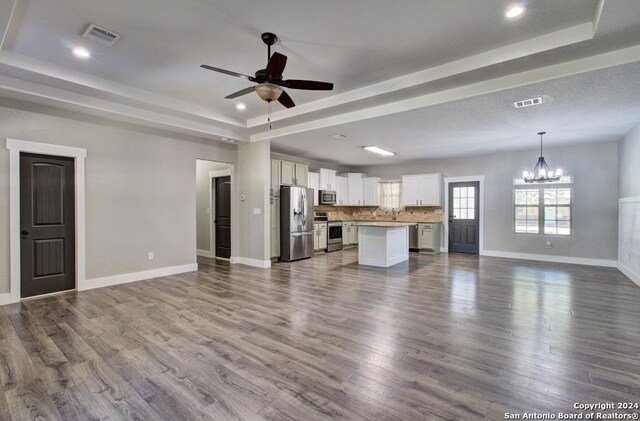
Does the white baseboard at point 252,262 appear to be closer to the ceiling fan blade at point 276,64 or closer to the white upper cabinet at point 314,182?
the white upper cabinet at point 314,182

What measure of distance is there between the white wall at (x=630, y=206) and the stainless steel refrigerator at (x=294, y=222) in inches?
237

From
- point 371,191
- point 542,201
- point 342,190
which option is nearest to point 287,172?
point 342,190

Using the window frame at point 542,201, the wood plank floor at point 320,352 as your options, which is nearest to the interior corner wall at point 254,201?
the wood plank floor at point 320,352

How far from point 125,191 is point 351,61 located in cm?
425

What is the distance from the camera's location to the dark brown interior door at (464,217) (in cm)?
814

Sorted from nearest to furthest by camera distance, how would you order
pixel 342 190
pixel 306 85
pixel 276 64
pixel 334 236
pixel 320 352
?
pixel 320 352, pixel 276 64, pixel 306 85, pixel 334 236, pixel 342 190

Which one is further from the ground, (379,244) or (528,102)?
(528,102)

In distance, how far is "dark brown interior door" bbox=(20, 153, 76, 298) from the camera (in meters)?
4.15

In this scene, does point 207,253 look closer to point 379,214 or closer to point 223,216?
point 223,216

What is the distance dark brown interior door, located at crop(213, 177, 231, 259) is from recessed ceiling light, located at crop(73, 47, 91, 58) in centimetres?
399

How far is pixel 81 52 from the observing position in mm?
3242

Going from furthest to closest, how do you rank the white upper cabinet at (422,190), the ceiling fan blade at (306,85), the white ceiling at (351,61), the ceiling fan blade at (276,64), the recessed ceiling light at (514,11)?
1. the white upper cabinet at (422,190)
2. the ceiling fan blade at (306,85)
3. the ceiling fan blade at (276,64)
4. the white ceiling at (351,61)
5. the recessed ceiling light at (514,11)

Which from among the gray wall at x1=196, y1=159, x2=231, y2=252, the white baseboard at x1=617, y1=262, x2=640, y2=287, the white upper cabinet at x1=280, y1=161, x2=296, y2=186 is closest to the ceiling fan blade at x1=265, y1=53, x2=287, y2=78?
the white upper cabinet at x1=280, y1=161, x2=296, y2=186

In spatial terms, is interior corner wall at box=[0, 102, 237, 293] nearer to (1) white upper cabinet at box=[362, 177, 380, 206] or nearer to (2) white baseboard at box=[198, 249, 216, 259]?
(2) white baseboard at box=[198, 249, 216, 259]
